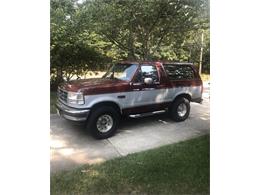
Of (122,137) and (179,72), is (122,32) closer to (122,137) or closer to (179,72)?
(179,72)

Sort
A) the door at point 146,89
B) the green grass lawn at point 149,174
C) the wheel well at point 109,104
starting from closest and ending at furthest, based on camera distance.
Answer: the green grass lawn at point 149,174 → the wheel well at point 109,104 → the door at point 146,89

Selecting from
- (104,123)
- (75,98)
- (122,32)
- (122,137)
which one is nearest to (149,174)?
(122,137)

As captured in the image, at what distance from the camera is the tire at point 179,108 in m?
2.40

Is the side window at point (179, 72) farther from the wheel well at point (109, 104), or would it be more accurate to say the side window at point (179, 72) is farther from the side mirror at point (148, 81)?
the wheel well at point (109, 104)

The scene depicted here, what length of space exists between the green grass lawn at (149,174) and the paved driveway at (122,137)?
5 cm

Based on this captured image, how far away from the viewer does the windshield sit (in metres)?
2.28

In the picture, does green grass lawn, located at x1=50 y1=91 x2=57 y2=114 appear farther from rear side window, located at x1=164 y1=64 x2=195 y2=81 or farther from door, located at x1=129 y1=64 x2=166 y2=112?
rear side window, located at x1=164 y1=64 x2=195 y2=81

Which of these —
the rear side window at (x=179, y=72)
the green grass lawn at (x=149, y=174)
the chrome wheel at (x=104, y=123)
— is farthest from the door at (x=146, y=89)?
the green grass lawn at (x=149, y=174)

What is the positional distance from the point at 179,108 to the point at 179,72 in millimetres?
281
